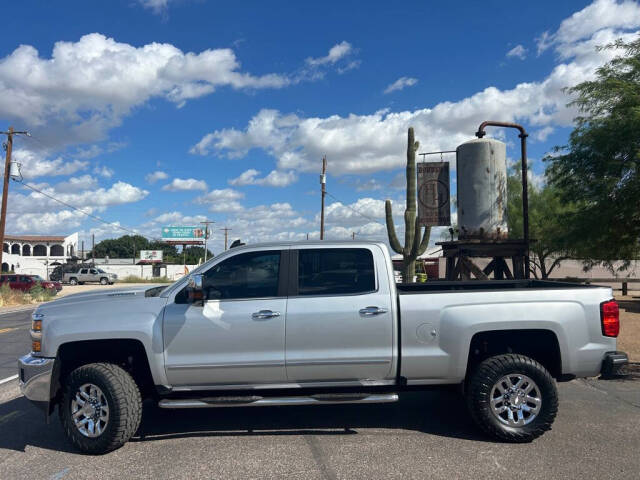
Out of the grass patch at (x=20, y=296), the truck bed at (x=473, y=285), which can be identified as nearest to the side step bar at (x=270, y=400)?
the truck bed at (x=473, y=285)

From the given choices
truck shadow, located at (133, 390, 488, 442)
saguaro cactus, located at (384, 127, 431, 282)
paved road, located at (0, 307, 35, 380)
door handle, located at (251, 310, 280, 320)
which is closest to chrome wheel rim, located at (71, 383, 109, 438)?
truck shadow, located at (133, 390, 488, 442)

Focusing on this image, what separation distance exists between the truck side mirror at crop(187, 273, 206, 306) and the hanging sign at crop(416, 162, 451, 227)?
12.7 meters

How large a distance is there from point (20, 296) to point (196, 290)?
82.1 feet

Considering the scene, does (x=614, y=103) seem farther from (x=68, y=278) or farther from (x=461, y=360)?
(x=68, y=278)

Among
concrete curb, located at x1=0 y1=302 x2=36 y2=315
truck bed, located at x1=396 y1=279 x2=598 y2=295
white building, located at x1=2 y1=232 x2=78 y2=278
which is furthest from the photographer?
white building, located at x1=2 y1=232 x2=78 y2=278

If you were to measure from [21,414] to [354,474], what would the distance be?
4132mm

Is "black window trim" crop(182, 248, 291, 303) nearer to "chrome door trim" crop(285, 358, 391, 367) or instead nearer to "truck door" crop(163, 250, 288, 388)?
"truck door" crop(163, 250, 288, 388)

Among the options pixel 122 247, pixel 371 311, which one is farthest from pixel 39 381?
pixel 122 247

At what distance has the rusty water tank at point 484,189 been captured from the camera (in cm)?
1142

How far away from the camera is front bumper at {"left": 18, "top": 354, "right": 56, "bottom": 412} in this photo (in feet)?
16.5

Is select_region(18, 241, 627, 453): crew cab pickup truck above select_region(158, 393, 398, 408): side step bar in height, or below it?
above

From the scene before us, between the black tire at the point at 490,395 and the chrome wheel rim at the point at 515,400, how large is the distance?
0.03 m

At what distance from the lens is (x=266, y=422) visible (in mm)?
5875

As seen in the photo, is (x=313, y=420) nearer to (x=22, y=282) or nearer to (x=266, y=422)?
(x=266, y=422)
